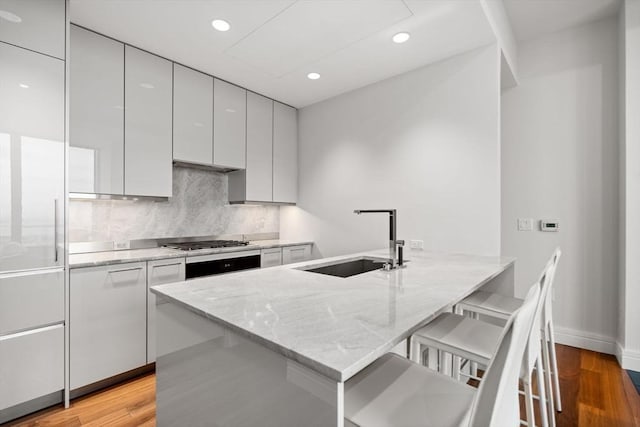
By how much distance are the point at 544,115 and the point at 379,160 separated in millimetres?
1607

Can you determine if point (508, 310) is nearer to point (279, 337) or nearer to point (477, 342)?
point (477, 342)

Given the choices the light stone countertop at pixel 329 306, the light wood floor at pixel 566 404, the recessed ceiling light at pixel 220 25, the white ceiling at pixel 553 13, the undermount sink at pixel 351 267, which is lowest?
the light wood floor at pixel 566 404

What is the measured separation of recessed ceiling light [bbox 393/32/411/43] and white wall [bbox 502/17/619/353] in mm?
1517

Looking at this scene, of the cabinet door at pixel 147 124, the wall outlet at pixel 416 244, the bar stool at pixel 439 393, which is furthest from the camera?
the wall outlet at pixel 416 244

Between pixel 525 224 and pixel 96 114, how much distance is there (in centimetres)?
386

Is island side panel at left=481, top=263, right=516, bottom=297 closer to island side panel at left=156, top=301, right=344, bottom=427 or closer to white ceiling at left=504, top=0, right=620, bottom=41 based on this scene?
island side panel at left=156, top=301, right=344, bottom=427

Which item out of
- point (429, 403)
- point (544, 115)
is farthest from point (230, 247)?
point (544, 115)

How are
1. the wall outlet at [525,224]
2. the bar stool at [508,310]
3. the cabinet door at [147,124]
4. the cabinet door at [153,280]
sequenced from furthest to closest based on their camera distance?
the wall outlet at [525,224], the cabinet door at [147,124], the cabinet door at [153,280], the bar stool at [508,310]

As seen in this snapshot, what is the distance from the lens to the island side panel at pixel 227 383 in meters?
0.75

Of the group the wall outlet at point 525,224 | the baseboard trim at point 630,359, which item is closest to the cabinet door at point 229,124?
the wall outlet at point 525,224

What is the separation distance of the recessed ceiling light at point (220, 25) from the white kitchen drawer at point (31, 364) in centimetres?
222

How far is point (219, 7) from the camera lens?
2.00 metres

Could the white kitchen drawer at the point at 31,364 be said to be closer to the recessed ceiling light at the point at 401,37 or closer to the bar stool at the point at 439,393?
the bar stool at the point at 439,393

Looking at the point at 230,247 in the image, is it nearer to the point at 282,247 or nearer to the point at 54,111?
the point at 282,247
